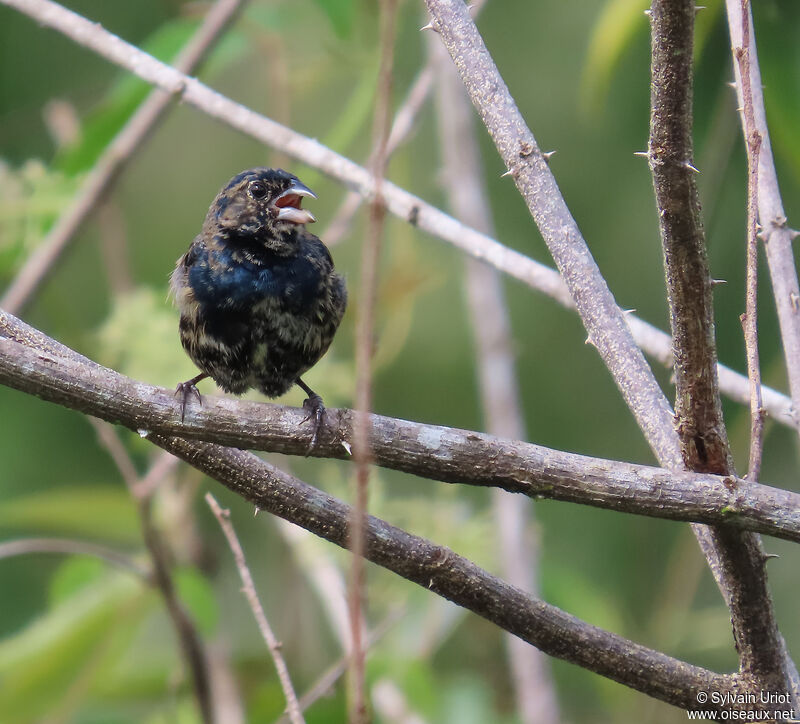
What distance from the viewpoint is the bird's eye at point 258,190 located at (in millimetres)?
3760

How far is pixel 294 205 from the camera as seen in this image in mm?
3785

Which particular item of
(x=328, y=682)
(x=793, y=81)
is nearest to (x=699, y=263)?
(x=328, y=682)

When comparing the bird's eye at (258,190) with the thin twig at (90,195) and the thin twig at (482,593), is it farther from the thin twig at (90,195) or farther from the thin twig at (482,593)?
the thin twig at (482,593)

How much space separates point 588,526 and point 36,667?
3988 mm

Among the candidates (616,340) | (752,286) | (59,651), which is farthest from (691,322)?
(59,651)

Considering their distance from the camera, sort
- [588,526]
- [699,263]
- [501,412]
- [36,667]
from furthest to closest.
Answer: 1. [588,526]
2. [501,412]
3. [36,667]
4. [699,263]

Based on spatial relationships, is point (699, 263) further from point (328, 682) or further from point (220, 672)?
point (220, 672)

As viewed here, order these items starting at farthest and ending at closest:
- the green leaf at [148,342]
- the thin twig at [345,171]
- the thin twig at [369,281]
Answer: the green leaf at [148,342] < the thin twig at [345,171] < the thin twig at [369,281]

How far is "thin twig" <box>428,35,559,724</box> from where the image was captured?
420cm

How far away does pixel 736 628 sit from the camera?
7.66 feet

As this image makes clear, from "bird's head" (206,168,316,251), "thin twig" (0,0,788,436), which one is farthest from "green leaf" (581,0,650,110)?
"bird's head" (206,168,316,251)

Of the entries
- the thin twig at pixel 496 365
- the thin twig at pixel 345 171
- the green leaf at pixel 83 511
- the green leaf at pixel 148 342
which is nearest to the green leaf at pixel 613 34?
the thin twig at pixel 496 365

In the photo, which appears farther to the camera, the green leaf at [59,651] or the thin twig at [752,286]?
the green leaf at [59,651]

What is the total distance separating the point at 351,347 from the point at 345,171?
355 centimetres
